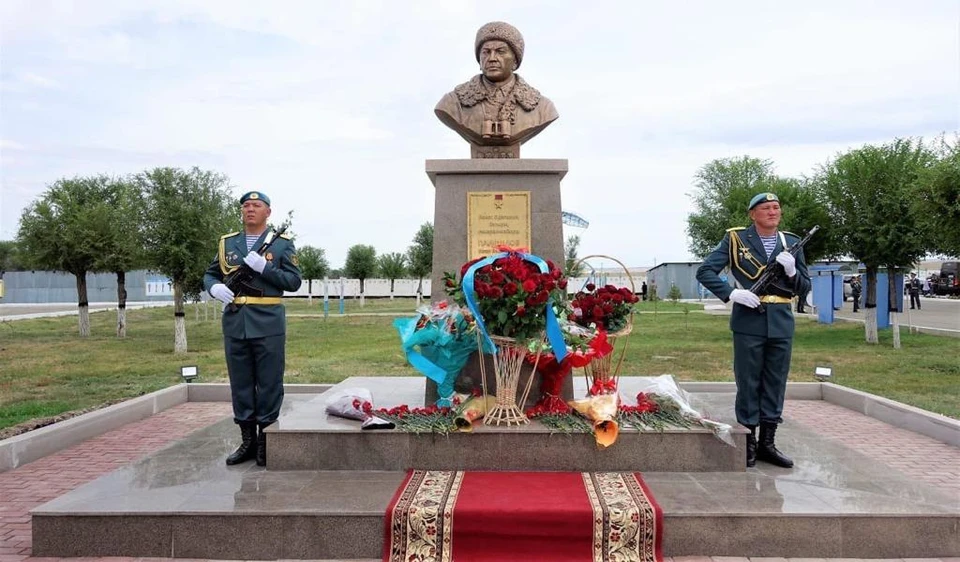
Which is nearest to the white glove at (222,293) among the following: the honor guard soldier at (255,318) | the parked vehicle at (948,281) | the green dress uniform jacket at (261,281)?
the honor guard soldier at (255,318)

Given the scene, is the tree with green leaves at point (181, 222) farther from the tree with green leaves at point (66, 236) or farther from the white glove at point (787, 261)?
the white glove at point (787, 261)

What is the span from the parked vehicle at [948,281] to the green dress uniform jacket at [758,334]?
45594 millimetres

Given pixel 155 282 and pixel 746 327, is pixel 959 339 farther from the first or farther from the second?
pixel 155 282

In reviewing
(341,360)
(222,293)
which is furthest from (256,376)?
(341,360)

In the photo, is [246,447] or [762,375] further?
[246,447]

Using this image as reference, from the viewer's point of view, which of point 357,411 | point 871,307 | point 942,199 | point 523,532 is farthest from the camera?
point 871,307

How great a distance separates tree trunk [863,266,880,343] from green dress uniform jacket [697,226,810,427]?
11.8 metres

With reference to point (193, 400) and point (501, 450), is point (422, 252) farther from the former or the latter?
point (501, 450)

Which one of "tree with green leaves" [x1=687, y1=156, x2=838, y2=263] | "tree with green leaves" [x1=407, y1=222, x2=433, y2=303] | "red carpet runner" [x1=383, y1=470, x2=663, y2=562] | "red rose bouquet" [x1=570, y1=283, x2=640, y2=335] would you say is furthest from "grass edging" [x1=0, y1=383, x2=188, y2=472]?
"tree with green leaves" [x1=407, y1=222, x2=433, y2=303]

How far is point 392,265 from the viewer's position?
48656 mm

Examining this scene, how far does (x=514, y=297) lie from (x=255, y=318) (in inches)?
76.9

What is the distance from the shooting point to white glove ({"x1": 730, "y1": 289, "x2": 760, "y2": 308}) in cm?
459

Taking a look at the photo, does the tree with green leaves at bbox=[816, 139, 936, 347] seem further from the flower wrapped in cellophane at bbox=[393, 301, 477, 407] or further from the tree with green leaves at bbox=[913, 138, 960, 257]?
the flower wrapped in cellophane at bbox=[393, 301, 477, 407]

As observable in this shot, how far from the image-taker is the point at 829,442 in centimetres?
547
